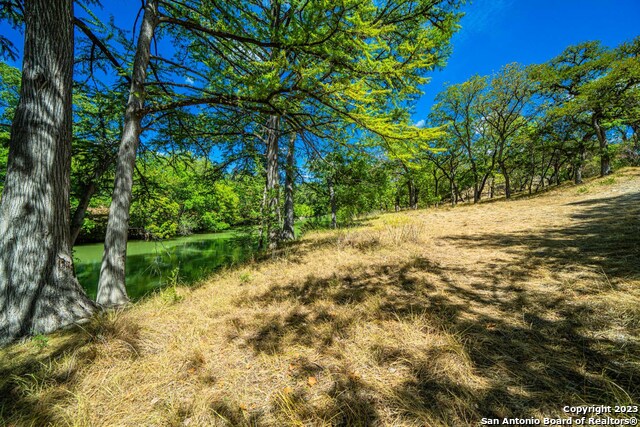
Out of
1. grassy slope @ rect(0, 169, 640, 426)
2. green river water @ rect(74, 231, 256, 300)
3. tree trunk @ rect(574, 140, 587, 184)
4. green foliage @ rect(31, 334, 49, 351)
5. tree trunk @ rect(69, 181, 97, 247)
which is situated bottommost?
green river water @ rect(74, 231, 256, 300)

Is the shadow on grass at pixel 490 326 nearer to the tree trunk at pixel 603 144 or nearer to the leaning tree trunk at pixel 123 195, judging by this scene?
the leaning tree trunk at pixel 123 195

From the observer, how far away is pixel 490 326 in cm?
231

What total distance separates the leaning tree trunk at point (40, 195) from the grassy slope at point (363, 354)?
464 millimetres

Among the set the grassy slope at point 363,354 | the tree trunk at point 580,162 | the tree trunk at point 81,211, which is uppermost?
the tree trunk at point 580,162

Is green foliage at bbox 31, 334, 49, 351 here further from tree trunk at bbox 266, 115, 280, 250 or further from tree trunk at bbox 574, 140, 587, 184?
tree trunk at bbox 574, 140, 587, 184

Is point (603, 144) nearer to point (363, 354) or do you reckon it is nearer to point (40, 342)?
point (363, 354)

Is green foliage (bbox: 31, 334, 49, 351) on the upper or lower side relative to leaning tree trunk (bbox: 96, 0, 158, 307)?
lower

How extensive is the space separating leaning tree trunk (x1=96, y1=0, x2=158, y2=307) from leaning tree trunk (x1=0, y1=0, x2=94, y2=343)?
657 mm

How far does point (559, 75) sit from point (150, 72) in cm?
2420

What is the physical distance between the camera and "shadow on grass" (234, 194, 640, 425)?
60.3 inches

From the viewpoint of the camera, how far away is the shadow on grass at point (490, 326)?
1.53 m

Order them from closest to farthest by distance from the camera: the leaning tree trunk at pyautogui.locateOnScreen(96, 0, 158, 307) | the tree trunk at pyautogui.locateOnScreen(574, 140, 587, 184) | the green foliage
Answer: the green foliage
the leaning tree trunk at pyautogui.locateOnScreen(96, 0, 158, 307)
the tree trunk at pyautogui.locateOnScreen(574, 140, 587, 184)

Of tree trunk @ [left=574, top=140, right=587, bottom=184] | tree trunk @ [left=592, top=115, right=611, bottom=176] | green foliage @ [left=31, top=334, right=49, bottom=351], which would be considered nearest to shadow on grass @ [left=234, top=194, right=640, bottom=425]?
green foliage @ [left=31, top=334, right=49, bottom=351]

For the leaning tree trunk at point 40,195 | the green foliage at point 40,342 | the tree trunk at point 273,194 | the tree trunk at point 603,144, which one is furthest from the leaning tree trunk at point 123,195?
the tree trunk at point 603,144
